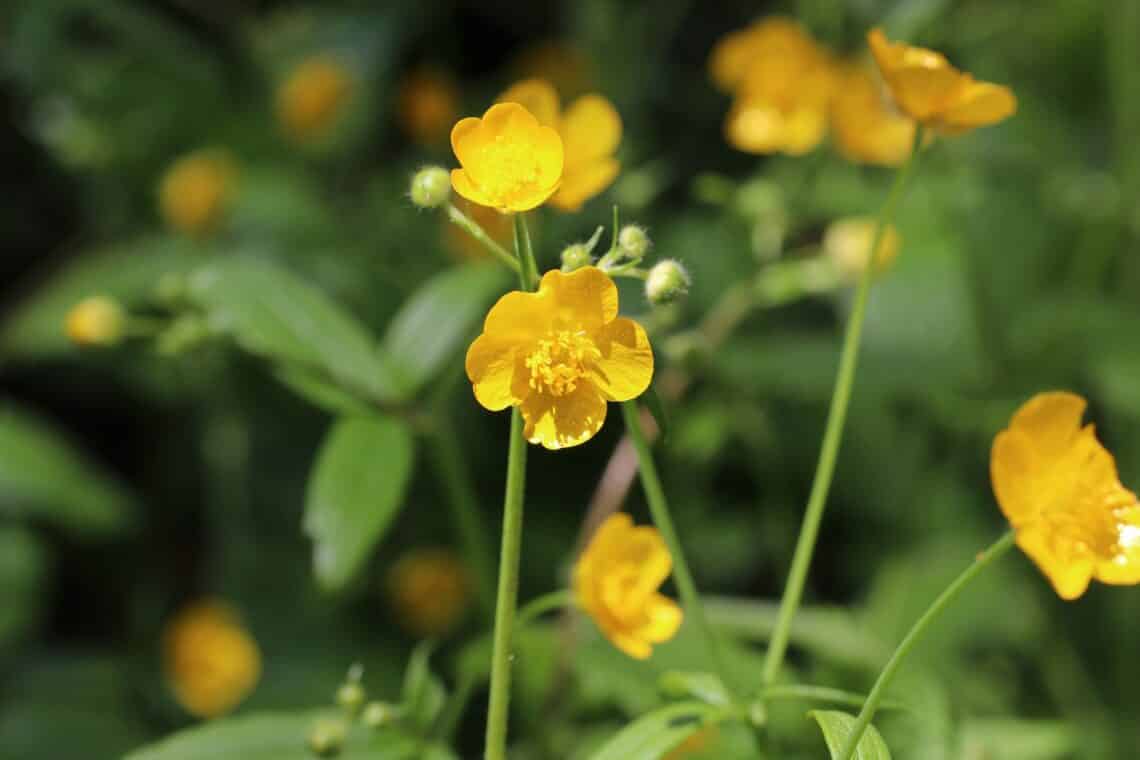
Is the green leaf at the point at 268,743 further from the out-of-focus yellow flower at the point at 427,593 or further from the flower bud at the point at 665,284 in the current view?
the out-of-focus yellow flower at the point at 427,593

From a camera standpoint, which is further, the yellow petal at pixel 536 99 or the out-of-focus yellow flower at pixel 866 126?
the out-of-focus yellow flower at pixel 866 126

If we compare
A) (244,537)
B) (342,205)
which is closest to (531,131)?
(244,537)

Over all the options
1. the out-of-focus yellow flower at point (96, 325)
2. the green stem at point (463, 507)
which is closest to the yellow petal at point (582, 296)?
the green stem at point (463, 507)

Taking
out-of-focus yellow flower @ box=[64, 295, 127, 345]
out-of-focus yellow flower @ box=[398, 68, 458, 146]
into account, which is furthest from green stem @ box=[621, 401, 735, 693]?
out-of-focus yellow flower @ box=[398, 68, 458, 146]

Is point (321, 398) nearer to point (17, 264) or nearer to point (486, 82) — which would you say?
point (17, 264)

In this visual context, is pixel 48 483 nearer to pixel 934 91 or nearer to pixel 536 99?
pixel 536 99

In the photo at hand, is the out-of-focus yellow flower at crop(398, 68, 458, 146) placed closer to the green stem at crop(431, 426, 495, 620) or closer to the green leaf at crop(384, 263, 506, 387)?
the green leaf at crop(384, 263, 506, 387)
